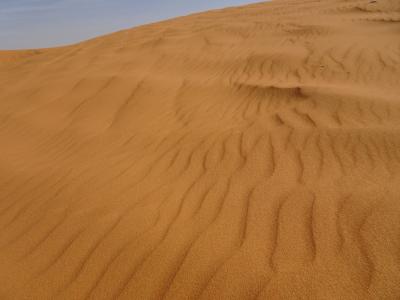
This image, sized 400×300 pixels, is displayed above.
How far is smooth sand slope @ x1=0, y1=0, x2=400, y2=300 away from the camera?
1593 mm

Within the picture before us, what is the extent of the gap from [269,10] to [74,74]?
7.13 metres

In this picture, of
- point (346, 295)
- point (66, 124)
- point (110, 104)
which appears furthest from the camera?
point (110, 104)

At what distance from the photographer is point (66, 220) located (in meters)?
2.17

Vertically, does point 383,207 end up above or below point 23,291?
above

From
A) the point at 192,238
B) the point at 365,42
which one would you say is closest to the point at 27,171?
the point at 192,238

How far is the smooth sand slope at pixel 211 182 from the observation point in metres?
1.59

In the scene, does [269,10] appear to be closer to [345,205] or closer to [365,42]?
[365,42]

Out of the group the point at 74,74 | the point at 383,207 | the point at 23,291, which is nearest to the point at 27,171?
the point at 23,291

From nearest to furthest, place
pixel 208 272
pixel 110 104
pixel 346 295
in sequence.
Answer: pixel 346 295, pixel 208 272, pixel 110 104

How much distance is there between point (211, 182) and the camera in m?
2.37

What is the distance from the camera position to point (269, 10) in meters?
10.5

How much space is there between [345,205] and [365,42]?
4625mm

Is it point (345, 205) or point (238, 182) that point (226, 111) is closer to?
point (238, 182)

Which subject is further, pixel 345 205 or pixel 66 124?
pixel 66 124
